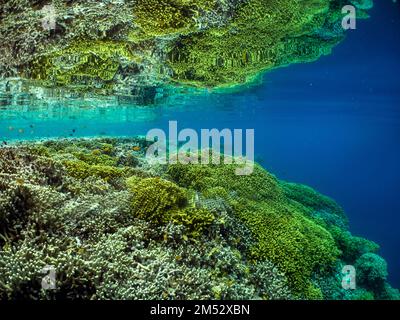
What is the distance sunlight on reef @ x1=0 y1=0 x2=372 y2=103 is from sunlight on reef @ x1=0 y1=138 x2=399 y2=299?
4105 mm

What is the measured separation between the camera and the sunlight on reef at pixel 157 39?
9.76 metres

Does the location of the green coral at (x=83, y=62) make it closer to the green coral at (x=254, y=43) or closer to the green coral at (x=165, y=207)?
the green coral at (x=254, y=43)

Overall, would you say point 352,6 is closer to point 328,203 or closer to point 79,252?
point 328,203

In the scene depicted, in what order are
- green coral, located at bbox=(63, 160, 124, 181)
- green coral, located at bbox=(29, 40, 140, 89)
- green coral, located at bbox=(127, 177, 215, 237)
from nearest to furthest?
green coral, located at bbox=(127, 177, 215, 237) < green coral, located at bbox=(63, 160, 124, 181) < green coral, located at bbox=(29, 40, 140, 89)

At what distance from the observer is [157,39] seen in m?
12.4

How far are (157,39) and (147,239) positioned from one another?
856 centimetres

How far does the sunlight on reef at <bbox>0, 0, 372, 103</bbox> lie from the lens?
9758 mm

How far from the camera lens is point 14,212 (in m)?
5.75

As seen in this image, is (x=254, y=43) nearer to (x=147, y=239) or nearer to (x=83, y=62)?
(x=83, y=62)

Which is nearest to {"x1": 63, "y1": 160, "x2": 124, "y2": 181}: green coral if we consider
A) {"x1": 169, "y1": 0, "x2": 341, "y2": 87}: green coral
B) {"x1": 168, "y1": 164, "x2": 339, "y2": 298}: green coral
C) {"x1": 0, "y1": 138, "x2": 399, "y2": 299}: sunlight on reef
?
{"x1": 0, "y1": 138, "x2": 399, "y2": 299}: sunlight on reef

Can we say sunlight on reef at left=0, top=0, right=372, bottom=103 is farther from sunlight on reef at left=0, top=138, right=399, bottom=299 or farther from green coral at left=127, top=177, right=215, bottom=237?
green coral at left=127, top=177, right=215, bottom=237

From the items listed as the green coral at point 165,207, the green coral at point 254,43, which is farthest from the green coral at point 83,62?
the green coral at point 165,207

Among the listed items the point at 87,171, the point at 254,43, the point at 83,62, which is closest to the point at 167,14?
the point at 87,171
